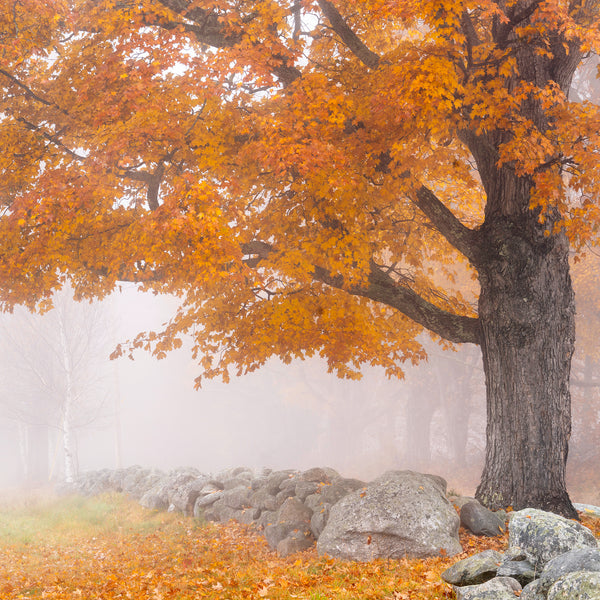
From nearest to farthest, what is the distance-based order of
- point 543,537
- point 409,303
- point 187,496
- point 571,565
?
point 571,565 → point 543,537 → point 409,303 → point 187,496

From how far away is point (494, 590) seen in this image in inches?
201

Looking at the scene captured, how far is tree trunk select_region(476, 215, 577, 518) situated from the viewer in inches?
357

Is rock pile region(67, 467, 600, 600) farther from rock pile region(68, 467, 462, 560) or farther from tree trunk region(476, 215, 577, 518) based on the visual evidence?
tree trunk region(476, 215, 577, 518)

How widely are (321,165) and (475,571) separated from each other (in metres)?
5.35

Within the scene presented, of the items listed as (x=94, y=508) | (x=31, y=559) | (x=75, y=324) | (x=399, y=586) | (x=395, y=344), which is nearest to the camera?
(x=399, y=586)

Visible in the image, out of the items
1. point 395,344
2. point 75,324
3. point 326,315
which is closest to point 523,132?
point 326,315

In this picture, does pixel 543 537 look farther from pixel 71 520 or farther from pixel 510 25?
pixel 71 520

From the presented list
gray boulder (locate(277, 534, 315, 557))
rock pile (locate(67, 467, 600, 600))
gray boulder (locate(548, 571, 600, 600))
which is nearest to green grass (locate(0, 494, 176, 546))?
rock pile (locate(67, 467, 600, 600))

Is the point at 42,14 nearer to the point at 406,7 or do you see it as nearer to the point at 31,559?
the point at 406,7

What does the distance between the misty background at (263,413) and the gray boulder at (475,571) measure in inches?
403

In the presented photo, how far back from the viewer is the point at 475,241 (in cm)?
986

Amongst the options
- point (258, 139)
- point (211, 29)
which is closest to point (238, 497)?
point (258, 139)

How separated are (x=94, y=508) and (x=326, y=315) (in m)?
10.7

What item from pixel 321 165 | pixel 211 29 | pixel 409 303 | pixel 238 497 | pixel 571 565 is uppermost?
pixel 211 29
